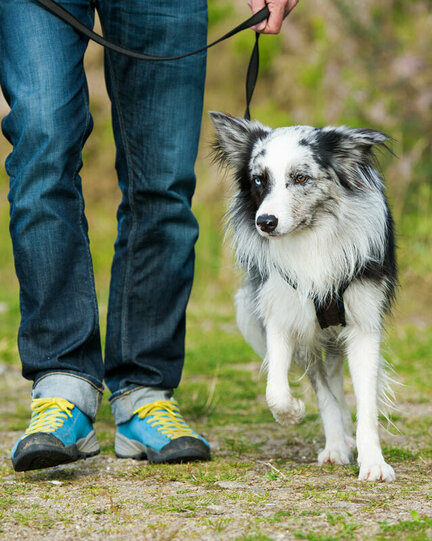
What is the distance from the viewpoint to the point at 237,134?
3174 mm

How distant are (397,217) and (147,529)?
19.2 ft

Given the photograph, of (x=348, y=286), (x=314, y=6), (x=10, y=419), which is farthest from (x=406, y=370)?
(x=314, y=6)

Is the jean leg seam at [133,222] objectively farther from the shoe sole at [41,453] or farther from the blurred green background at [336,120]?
the blurred green background at [336,120]

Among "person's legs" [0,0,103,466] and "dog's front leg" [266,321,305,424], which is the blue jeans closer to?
"person's legs" [0,0,103,466]

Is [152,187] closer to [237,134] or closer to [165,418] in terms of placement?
[237,134]

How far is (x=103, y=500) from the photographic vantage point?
2.27 m

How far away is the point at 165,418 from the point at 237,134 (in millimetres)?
1177

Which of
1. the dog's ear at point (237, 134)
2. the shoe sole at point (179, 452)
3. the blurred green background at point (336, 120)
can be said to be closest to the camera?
the shoe sole at point (179, 452)

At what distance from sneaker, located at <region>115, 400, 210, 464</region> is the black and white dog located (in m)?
0.33

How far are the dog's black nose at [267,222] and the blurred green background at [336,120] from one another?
2251mm

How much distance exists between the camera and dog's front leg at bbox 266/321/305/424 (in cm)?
286

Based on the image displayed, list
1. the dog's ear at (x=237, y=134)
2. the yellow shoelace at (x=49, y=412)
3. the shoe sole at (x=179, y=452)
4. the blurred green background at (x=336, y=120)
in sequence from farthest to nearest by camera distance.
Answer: the blurred green background at (x=336, y=120) → the dog's ear at (x=237, y=134) → the shoe sole at (x=179, y=452) → the yellow shoelace at (x=49, y=412)

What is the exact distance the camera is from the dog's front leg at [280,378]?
2.86 m

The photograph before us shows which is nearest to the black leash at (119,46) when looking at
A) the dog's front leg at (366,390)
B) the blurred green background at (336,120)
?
the dog's front leg at (366,390)
